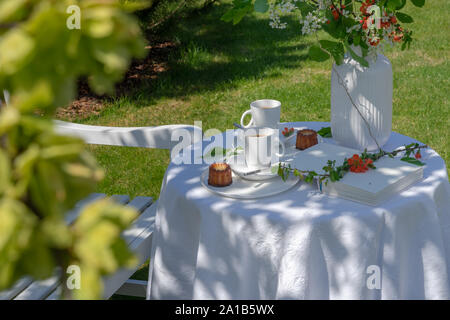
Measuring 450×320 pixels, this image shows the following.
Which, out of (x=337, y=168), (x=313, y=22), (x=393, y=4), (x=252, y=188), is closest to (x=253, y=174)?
(x=252, y=188)

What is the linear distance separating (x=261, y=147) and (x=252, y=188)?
0.15 metres

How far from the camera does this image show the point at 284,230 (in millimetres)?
1729

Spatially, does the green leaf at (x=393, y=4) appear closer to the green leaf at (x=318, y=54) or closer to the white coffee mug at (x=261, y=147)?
the green leaf at (x=318, y=54)

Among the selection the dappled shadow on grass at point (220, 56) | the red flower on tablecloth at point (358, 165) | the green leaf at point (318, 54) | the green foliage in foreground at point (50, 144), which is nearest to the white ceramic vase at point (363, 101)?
the green leaf at point (318, 54)

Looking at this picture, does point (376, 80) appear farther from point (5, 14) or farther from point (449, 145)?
point (449, 145)

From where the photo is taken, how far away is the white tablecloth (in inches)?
68.0

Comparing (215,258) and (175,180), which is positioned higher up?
(175,180)

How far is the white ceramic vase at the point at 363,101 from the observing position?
6.77 ft

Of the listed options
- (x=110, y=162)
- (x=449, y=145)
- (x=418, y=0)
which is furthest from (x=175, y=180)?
(x=449, y=145)

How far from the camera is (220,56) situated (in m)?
7.29

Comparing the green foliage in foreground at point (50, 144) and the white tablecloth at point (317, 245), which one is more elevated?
the green foliage in foreground at point (50, 144)

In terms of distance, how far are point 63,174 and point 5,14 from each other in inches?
5.5

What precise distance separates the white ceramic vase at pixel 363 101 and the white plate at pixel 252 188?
1.24ft

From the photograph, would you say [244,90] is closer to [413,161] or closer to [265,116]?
[265,116]
